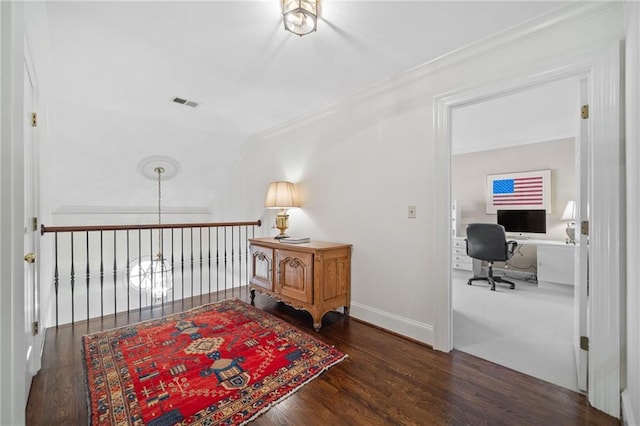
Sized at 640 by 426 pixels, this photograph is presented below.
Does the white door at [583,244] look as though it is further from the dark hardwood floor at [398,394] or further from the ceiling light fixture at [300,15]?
the ceiling light fixture at [300,15]

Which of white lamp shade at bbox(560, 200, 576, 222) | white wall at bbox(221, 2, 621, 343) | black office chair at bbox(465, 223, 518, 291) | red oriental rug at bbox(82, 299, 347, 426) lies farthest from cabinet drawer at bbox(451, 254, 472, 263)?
red oriental rug at bbox(82, 299, 347, 426)

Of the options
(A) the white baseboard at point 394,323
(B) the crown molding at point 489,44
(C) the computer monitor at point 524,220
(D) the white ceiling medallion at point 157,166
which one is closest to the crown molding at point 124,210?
(D) the white ceiling medallion at point 157,166

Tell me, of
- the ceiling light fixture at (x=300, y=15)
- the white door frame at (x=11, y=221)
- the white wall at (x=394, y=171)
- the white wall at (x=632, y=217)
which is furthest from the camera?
the white wall at (x=394, y=171)

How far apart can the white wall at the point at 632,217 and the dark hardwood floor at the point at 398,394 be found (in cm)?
30

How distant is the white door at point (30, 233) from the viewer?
5.73 feet

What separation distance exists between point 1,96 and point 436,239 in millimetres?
2522

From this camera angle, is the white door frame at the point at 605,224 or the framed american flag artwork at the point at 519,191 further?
the framed american flag artwork at the point at 519,191

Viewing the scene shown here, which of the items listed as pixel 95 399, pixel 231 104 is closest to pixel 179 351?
pixel 95 399

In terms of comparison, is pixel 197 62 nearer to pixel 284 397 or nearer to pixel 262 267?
pixel 262 267

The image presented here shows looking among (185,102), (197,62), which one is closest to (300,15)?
(197,62)

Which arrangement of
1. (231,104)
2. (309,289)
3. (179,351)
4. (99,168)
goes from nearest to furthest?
(179,351) → (309,289) → (231,104) → (99,168)

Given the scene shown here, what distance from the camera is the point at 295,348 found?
7.43 feet

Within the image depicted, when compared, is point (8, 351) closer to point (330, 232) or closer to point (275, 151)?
point (330, 232)

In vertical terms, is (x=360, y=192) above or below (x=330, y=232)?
above
